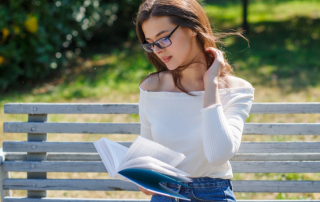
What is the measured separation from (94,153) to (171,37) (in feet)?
4.01

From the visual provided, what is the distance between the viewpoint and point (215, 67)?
194 centimetres

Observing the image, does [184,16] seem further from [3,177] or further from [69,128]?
[3,177]

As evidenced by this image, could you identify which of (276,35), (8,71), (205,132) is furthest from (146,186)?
(276,35)

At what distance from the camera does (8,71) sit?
248 inches

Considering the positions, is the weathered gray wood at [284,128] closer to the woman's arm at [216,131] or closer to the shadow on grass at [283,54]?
the woman's arm at [216,131]

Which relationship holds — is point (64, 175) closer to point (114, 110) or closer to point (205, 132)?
point (114, 110)

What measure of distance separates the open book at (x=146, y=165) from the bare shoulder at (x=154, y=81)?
41 centimetres

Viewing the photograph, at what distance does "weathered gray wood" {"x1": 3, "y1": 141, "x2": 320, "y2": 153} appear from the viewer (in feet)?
8.66

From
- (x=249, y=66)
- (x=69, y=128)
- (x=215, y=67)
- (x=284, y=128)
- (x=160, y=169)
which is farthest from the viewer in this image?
(x=249, y=66)

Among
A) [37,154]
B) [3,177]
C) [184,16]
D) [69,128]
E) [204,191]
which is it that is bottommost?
[3,177]

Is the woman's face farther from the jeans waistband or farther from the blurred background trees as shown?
the blurred background trees

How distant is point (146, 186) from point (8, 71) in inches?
208

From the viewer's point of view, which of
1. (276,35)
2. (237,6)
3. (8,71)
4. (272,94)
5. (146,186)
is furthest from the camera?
(237,6)

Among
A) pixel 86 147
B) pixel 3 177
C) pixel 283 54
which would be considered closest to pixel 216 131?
pixel 86 147
